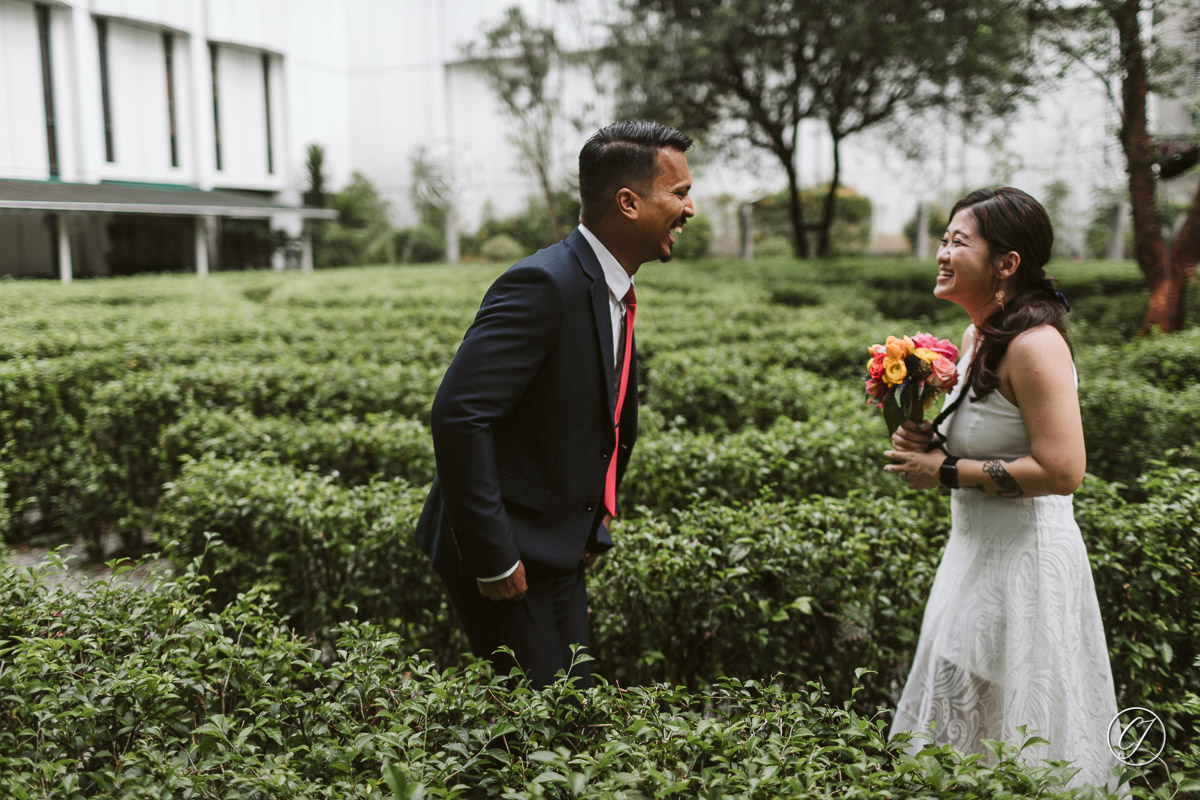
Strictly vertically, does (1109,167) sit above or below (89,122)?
below

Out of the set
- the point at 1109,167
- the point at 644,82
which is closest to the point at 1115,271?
the point at 1109,167

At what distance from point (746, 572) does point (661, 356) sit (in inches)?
158

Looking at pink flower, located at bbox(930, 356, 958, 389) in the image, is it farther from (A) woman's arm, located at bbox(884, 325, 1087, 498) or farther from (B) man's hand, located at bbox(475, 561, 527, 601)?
(B) man's hand, located at bbox(475, 561, 527, 601)

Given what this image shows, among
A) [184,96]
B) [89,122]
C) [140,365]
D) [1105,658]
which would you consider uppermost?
[184,96]

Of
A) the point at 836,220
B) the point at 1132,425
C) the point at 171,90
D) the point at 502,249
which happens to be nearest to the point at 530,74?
the point at 502,249

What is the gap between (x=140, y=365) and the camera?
725 cm

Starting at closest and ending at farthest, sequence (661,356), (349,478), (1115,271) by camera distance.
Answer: (349,478)
(661,356)
(1115,271)

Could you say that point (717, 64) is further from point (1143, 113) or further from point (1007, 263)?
point (1007, 263)

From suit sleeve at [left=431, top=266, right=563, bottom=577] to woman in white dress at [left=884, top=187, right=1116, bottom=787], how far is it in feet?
A: 4.07

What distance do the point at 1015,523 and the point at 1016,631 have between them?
33 centimetres

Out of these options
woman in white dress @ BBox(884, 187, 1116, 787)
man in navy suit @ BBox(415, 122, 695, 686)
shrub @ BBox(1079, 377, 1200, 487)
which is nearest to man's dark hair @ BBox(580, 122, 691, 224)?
man in navy suit @ BBox(415, 122, 695, 686)

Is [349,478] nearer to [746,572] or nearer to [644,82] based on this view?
[746,572]

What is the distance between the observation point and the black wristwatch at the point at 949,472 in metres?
2.60

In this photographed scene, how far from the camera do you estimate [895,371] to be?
271 centimetres
